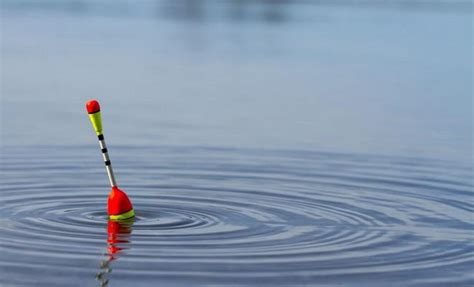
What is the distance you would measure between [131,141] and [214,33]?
2212 cm

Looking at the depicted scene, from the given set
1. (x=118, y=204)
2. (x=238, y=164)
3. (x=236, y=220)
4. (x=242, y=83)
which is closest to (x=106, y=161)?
(x=118, y=204)

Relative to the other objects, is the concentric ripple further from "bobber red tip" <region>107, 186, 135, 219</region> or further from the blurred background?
the blurred background

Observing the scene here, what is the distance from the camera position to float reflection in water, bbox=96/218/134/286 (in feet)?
29.8

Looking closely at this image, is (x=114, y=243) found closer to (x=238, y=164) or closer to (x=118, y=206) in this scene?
(x=118, y=206)

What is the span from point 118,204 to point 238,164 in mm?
3591

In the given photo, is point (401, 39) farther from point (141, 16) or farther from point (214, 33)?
point (141, 16)

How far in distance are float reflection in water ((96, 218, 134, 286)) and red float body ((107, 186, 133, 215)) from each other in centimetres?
9

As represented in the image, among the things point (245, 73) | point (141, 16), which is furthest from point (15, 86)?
point (141, 16)

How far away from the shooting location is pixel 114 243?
402 inches

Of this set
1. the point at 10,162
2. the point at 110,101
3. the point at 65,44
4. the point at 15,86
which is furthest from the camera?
the point at 65,44

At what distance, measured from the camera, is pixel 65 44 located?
30906 millimetres

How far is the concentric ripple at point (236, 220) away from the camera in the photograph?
30.4 ft

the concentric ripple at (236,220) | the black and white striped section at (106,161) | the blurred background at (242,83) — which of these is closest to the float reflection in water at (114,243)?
the concentric ripple at (236,220)

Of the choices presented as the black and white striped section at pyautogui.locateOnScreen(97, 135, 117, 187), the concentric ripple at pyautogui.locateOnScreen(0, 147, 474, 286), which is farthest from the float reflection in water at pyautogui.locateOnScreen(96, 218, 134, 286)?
the black and white striped section at pyautogui.locateOnScreen(97, 135, 117, 187)
